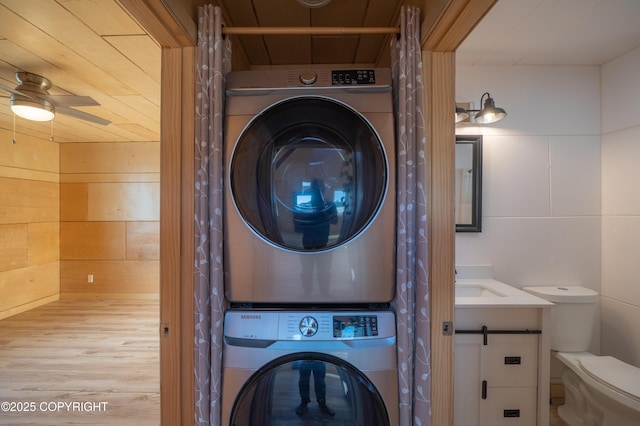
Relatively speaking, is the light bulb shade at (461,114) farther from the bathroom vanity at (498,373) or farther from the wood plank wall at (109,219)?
the wood plank wall at (109,219)

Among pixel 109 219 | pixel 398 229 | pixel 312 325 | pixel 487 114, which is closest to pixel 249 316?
pixel 312 325

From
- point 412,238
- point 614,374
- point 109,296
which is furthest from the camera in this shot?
point 109,296

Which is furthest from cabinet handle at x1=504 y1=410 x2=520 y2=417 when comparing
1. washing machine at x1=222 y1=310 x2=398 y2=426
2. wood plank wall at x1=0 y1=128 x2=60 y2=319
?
wood plank wall at x1=0 y1=128 x2=60 y2=319

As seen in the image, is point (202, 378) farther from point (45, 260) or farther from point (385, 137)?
point (45, 260)

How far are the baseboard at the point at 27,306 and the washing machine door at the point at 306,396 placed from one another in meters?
4.77

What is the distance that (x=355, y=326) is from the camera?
95cm

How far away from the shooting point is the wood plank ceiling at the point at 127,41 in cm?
127

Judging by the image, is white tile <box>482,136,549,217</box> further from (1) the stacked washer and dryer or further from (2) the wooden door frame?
(1) the stacked washer and dryer

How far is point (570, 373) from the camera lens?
1786 mm

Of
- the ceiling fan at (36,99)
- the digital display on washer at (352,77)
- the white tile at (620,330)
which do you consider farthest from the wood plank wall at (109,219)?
the white tile at (620,330)

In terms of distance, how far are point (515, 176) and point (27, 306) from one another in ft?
20.5

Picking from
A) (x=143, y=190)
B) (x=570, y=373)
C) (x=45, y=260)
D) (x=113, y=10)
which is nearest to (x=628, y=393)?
(x=570, y=373)

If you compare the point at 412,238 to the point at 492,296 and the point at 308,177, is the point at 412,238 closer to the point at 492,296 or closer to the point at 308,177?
the point at 308,177

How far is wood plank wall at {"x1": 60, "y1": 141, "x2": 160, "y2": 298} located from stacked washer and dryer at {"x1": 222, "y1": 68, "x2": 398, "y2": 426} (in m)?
4.02
